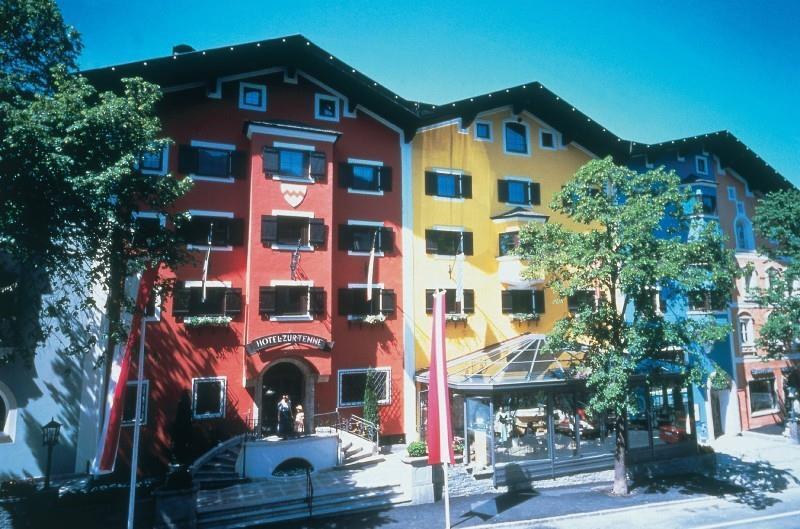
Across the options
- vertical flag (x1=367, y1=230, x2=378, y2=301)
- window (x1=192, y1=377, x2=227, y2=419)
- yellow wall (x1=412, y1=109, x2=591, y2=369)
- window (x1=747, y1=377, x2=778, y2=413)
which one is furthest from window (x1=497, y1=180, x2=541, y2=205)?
window (x1=747, y1=377, x2=778, y2=413)

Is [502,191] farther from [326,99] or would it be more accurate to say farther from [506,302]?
[326,99]

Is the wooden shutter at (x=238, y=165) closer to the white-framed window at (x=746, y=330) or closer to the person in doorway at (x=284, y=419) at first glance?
the person in doorway at (x=284, y=419)

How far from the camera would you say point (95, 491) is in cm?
1528

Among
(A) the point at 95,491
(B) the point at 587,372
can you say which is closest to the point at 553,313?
(B) the point at 587,372

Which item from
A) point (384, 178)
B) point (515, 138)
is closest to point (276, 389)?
point (384, 178)

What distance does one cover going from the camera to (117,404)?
1139 cm

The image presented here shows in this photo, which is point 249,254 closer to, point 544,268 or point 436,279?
point 436,279

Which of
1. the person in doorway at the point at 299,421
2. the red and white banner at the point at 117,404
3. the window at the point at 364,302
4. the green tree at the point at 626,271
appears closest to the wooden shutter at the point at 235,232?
the window at the point at 364,302

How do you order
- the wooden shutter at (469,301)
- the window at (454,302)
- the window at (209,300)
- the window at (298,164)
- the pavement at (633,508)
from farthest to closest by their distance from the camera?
the wooden shutter at (469,301)
the window at (454,302)
the window at (298,164)
the window at (209,300)
the pavement at (633,508)

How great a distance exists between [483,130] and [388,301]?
33.9 feet

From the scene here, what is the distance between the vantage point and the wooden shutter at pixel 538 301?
24.4m

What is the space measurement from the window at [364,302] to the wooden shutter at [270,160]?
5.85 m

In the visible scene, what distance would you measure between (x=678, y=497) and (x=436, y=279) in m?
12.5

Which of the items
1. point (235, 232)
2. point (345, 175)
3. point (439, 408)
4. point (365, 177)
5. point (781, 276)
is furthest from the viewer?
point (781, 276)
